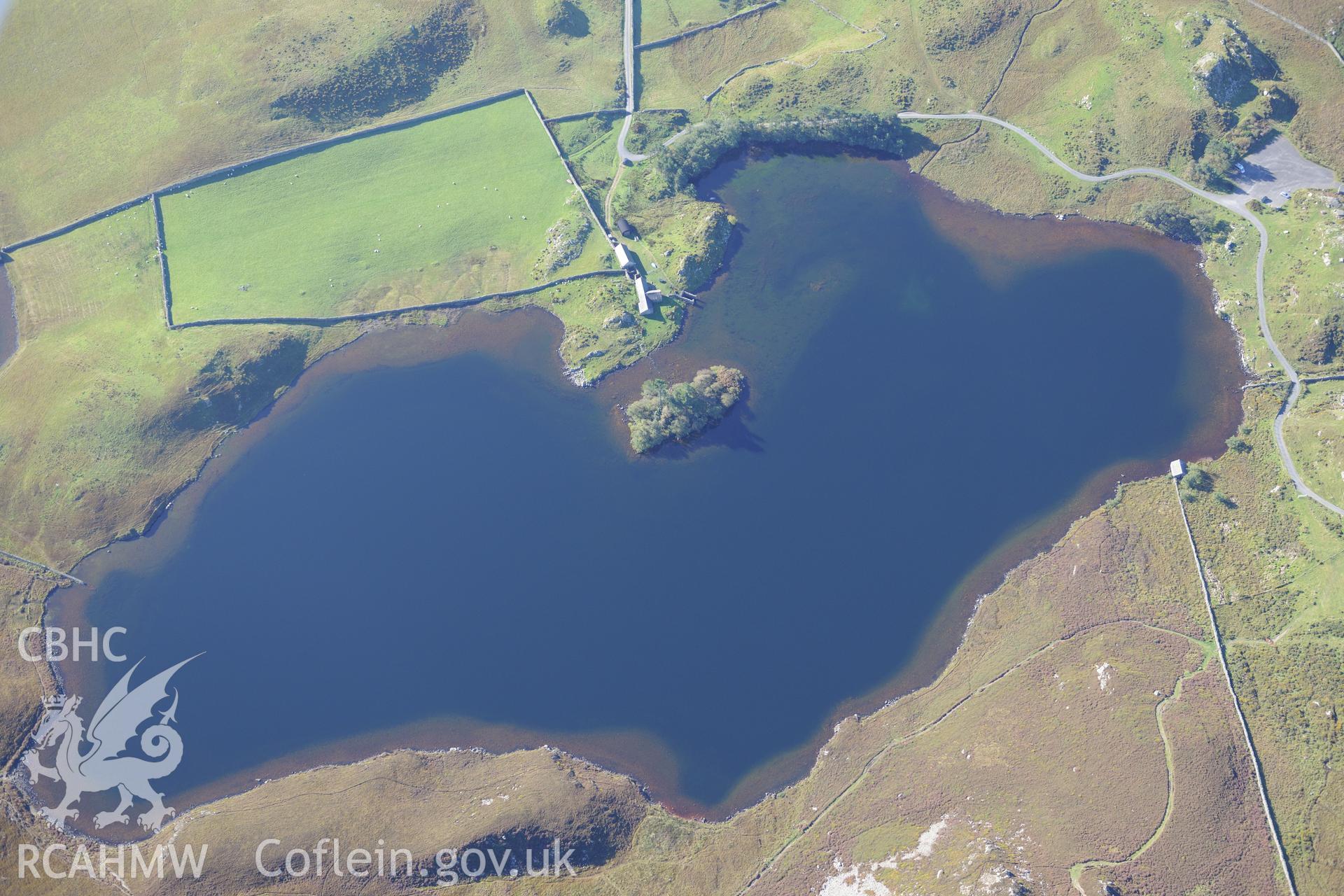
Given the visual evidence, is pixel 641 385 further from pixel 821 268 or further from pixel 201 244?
pixel 201 244

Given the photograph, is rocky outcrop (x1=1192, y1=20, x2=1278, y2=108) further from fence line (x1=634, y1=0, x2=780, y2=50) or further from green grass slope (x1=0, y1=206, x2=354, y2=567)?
green grass slope (x1=0, y1=206, x2=354, y2=567)

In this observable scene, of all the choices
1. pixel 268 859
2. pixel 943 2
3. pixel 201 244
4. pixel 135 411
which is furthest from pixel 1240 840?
pixel 201 244

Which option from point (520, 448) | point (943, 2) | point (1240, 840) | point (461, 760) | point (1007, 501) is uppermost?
point (943, 2)

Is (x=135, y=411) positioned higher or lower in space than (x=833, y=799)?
higher

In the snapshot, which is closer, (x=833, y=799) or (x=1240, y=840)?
(x=1240, y=840)

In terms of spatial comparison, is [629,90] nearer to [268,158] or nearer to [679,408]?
[268,158]

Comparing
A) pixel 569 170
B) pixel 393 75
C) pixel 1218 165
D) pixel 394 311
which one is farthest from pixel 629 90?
pixel 1218 165

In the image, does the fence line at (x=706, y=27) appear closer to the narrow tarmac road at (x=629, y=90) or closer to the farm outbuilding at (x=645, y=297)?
the narrow tarmac road at (x=629, y=90)
